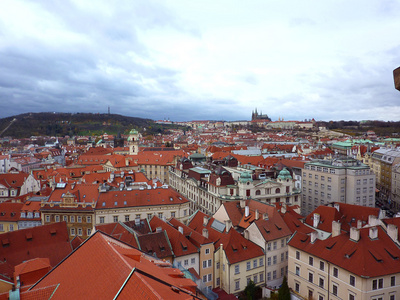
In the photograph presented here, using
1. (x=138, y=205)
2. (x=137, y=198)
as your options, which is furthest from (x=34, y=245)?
(x=137, y=198)

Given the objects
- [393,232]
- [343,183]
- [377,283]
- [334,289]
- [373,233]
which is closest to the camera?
[377,283]

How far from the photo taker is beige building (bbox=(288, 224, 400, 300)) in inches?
1082

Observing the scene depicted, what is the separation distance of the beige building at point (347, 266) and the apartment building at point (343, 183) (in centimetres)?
2784

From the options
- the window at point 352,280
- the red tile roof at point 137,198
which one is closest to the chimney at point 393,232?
the window at point 352,280

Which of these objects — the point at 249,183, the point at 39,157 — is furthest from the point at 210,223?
the point at 39,157

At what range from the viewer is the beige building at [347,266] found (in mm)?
27484

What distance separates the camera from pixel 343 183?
2304 inches

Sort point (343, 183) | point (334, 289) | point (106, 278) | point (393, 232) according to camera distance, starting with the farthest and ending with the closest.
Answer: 1. point (343, 183)
2. point (393, 232)
3. point (334, 289)
4. point (106, 278)

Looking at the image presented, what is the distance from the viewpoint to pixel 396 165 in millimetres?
77750

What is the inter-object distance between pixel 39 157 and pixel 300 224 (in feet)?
382

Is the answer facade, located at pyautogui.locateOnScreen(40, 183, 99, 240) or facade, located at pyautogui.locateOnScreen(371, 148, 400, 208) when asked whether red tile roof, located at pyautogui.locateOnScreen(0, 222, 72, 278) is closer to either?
facade, located at pyautogui.locateOnScreen(40, 183, 99, 240)

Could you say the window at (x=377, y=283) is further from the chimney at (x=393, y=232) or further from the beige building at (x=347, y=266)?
the chimney at (x=393, y=232)

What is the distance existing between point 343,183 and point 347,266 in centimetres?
3354

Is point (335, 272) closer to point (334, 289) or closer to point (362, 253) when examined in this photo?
point (334, 289)
